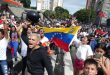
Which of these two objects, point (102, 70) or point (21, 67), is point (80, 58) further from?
point (102, 70)

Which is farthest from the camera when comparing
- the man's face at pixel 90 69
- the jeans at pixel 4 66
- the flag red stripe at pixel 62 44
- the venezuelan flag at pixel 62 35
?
the venezuelan flag at pixel 62 35

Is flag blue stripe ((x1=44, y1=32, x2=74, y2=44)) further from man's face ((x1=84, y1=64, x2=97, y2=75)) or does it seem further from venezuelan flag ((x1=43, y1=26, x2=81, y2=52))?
man's face ((x1=84, y1=64, x2=97, y2=75))

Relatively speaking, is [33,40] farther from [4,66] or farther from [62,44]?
[62,44]

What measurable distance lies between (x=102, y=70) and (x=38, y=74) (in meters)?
1.43

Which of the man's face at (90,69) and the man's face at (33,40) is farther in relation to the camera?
the man's face at (33,40)

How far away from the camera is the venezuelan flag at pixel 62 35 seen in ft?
31.9

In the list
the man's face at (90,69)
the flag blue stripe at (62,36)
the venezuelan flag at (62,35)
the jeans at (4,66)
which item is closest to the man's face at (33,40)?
the man's face at (90,69)

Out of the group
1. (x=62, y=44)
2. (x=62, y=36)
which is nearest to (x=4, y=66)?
(x=62, y=44)

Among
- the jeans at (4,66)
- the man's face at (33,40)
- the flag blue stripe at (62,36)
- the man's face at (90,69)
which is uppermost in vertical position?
the man's face at (33,40)

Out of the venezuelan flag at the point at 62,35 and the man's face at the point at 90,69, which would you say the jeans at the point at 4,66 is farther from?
the man's face at the point at 90,69

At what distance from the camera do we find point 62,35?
10.1 m

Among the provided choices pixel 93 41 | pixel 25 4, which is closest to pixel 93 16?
pixel 25 4

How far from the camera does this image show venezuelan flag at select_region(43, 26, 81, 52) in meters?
9.71

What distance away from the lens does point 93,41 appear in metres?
17.1
